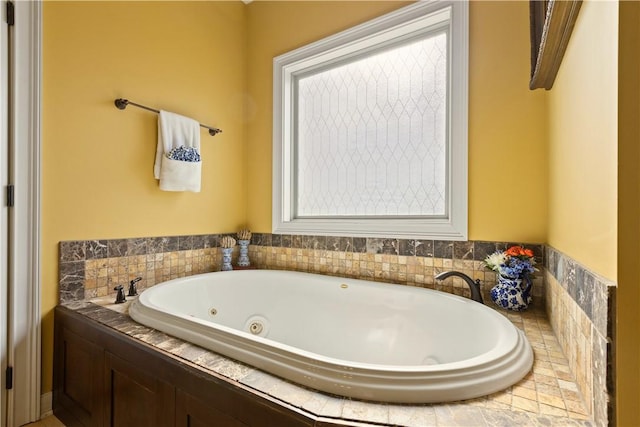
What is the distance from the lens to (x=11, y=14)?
145 cm

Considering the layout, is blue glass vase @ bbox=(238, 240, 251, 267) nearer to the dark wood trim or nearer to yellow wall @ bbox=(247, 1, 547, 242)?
yellow wall @ bbox=(247, 1, 547, 242)

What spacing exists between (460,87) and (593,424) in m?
1.56

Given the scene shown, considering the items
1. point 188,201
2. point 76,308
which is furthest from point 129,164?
point 76,308

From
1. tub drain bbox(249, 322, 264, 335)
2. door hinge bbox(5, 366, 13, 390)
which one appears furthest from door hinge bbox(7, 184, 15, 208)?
tub drain bbox(249, 322, 264, 335)

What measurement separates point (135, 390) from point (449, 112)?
2.01 meters

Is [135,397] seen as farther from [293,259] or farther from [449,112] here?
[449,112]

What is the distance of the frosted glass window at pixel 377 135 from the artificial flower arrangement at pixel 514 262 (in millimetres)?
461

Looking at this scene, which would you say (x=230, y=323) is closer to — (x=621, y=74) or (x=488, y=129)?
(x=488, y=129)

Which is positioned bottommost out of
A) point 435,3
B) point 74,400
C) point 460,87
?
point 74,400

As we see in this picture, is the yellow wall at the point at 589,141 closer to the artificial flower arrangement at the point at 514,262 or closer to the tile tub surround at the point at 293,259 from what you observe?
the artificial flower arrangement at the point at 514,262

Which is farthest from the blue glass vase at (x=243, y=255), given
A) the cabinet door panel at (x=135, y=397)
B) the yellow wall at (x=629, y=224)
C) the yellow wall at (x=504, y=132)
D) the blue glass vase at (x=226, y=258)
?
the yellow wall at (x=629, y=224)

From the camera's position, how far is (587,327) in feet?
2.39

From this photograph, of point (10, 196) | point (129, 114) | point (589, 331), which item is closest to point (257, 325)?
point (10, 196)

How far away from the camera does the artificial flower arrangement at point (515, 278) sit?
1397mm
